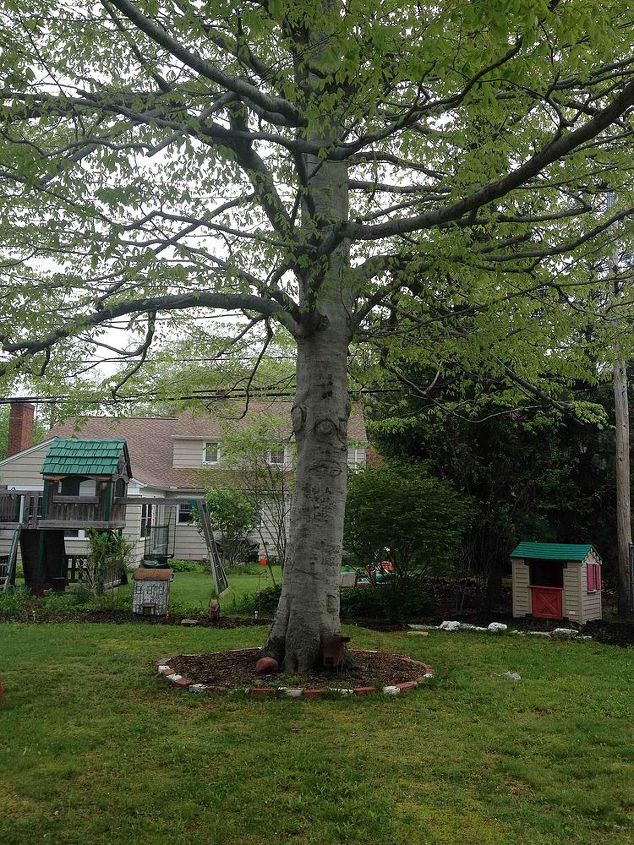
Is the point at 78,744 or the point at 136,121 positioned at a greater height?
the point at 136,121

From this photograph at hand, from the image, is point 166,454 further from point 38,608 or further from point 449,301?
point 449,301

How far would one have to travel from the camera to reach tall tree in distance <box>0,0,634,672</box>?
5.16 meters

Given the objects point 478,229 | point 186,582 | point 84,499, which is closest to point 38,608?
point 84,499

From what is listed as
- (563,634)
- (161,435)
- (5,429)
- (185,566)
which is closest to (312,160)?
(563,634)

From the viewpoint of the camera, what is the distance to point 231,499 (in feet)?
71.9

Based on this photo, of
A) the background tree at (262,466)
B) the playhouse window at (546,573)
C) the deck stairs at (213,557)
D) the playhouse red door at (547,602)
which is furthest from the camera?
the background tree at (262,466)

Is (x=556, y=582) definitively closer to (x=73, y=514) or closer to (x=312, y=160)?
(x=312, y=160)

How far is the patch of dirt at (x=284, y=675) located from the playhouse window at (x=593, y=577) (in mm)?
5058

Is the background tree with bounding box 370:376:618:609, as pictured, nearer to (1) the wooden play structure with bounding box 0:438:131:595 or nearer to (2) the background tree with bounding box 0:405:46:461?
(1) the wooden play structure with bounding box 0:438:131:595

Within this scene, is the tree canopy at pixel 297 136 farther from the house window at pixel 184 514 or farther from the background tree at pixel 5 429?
the background tree at pixel 5 429

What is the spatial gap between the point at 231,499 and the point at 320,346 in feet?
47.7

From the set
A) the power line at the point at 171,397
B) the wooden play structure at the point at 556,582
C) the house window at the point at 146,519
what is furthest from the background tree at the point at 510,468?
the house window at the point at 146,519

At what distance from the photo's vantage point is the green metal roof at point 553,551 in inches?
469

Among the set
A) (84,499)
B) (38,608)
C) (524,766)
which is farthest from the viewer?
(84,499)
